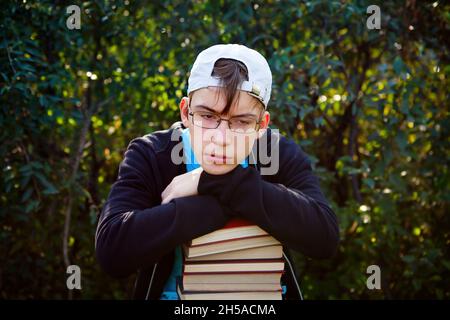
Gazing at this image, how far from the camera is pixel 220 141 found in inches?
68.1

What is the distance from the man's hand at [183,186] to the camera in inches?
71.5

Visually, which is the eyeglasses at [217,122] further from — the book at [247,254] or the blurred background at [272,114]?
the blurred background at [272,114]

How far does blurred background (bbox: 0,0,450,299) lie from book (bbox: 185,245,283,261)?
1236mm

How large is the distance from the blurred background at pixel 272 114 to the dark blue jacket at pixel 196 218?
1.13 meters

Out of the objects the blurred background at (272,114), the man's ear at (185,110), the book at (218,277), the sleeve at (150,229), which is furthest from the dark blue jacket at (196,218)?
the blurred background at (272,114)

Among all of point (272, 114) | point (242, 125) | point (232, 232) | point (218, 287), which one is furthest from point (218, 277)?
point (272, 114)

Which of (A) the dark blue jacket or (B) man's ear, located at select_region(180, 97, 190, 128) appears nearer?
(A) the dark blue jacket

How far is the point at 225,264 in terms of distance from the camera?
70.6 inches

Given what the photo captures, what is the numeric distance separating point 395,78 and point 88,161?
6.77 ft

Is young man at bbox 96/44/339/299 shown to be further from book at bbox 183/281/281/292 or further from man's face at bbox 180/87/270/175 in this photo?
book at bbox 183/281/281/292

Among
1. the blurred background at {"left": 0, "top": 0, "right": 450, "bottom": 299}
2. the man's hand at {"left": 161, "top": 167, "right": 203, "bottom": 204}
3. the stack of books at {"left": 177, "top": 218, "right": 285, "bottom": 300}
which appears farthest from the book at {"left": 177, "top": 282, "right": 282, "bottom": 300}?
the blurred background at {"left": 0, "top": 0, "right": 450, "bottom": 299}

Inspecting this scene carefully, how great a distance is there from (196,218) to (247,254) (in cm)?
23

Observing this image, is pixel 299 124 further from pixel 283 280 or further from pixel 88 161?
pixel 283 280

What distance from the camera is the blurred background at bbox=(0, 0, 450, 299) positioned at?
2990mm
